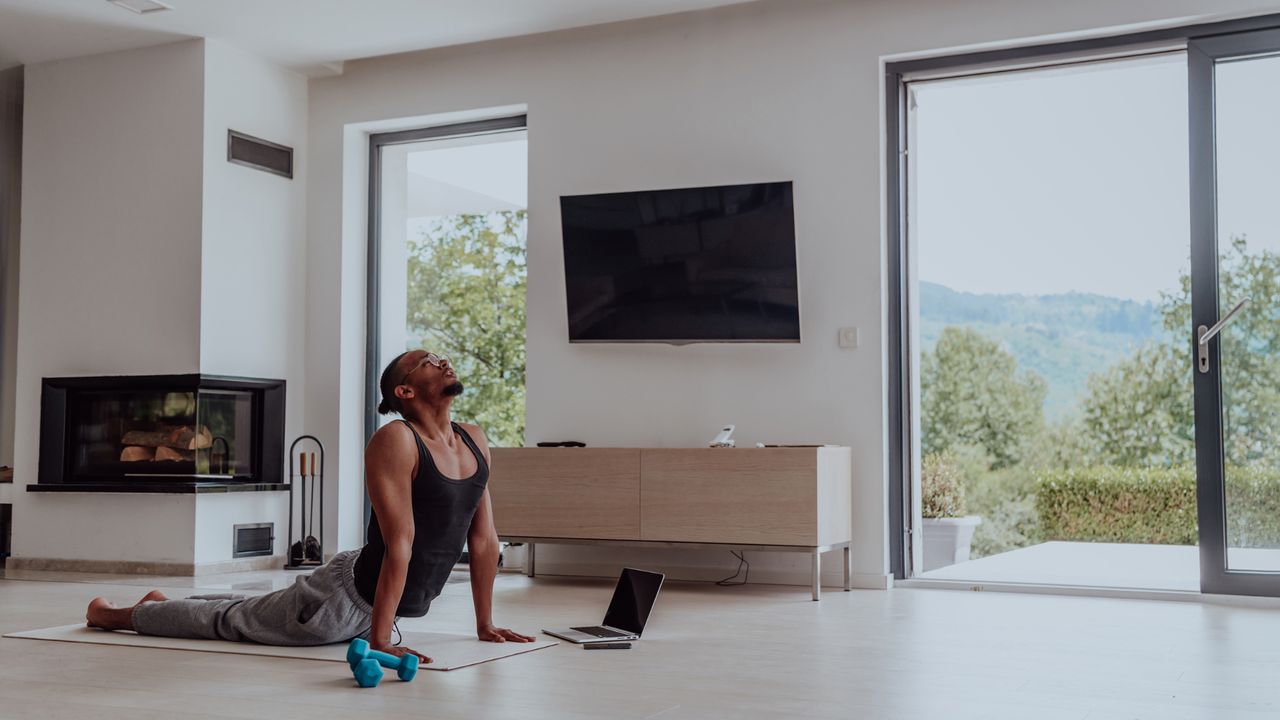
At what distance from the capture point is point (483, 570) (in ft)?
11.3

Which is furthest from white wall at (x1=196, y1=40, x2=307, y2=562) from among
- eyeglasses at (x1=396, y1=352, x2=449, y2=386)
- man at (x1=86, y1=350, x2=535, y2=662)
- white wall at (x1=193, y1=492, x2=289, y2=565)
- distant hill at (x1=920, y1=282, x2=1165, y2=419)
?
distant hill at (x1=920, y1=282, x2=1165, y2=419)

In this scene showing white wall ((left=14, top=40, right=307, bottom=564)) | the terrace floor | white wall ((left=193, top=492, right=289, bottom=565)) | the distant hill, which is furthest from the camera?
the distant hill

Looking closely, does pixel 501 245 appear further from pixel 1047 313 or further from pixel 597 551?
pixel 1047 313

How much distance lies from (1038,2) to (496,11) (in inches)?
96.2

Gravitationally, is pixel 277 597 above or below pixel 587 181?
below

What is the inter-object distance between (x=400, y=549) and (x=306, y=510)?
12.4ft

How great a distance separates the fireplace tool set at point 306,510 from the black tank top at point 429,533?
3.17m

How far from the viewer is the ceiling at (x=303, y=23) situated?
576 cm

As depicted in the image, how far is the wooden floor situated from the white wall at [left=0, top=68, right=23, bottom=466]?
8.46 ft

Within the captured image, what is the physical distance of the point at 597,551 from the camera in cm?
596

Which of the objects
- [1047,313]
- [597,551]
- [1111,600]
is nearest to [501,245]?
[597,551]

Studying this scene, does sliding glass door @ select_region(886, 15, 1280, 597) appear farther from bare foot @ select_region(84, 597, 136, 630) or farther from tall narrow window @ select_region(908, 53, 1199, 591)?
bare foot @ select_region(84, 597, 136, 630)

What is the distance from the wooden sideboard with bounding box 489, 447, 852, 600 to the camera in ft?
16.6

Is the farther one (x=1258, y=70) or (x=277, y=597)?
(x=1258, y=70)
